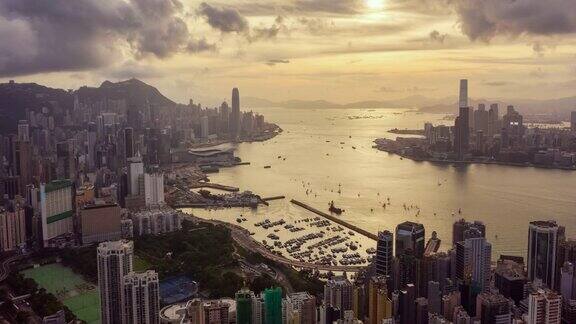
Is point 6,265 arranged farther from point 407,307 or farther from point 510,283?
point 510,283

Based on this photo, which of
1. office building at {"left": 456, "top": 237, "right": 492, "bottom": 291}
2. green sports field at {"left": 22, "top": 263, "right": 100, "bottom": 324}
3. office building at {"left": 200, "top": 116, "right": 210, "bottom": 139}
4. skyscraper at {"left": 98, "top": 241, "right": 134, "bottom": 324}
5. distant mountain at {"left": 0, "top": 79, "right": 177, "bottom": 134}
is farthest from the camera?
office building at {"left": 200, "top": 116, "right": 210, "bottom": 139}

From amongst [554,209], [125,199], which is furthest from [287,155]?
[554,209]

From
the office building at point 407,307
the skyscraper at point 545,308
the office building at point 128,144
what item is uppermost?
the office building at point 128,144

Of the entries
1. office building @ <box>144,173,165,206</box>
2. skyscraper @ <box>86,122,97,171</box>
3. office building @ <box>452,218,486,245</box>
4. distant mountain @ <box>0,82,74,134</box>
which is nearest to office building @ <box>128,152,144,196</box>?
office building @ <box>144,173,165,206</box>

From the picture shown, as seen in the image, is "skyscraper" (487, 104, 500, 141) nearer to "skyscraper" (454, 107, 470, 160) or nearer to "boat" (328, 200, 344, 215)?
"skyscraper" (454, 107, 470, 160)

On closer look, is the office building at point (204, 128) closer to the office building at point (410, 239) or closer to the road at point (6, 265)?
the road at point (6, 265)

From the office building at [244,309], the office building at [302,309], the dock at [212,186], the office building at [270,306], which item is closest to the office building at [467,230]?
the office building at [302,309]
